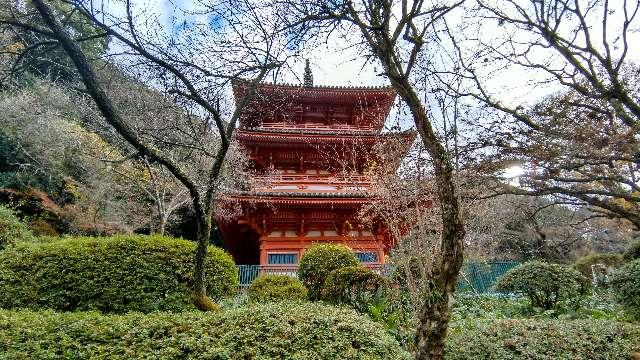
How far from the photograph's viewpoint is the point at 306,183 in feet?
50.1

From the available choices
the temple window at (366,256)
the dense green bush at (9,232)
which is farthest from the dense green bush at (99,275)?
the temple window at (366,256)

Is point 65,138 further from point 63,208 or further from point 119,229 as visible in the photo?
point 119,229

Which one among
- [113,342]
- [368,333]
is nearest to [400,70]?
[368,333]

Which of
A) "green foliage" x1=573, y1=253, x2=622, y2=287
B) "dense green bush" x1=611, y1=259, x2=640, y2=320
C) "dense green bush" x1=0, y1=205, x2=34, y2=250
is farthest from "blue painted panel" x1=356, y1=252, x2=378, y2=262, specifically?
"dense green bush" x1=0, y1=205, x2=34, y2=250

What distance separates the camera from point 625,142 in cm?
604

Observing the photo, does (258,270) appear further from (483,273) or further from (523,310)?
(483,273)

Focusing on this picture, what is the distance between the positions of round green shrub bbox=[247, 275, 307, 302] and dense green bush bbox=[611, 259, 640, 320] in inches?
239

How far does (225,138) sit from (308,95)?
12.0 metres

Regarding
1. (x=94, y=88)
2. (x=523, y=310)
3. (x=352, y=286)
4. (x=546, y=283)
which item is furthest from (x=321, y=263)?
(x=94, y=88)

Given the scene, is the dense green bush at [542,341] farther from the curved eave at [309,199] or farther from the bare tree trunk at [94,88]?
the curved eave at [309,199]

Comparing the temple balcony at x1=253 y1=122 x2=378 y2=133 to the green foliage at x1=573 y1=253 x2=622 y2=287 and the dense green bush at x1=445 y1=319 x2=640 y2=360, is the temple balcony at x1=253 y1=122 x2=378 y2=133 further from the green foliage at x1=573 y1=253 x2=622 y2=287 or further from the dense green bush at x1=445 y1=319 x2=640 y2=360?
the dense green bush at x1=445 y1=319 x2=640 y2=360

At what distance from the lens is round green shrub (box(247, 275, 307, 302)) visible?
7.85 meters

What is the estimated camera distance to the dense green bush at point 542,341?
220 inches

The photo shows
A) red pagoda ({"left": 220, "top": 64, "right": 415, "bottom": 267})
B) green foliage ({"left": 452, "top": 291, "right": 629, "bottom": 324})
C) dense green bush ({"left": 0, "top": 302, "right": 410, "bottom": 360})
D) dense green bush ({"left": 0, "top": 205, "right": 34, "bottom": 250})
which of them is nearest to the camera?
dense green bush ({"left": 0, "top": 302, "right": 410, "bottom": 360})
